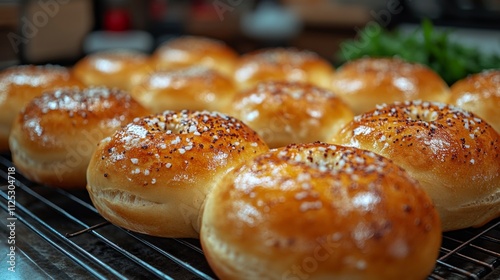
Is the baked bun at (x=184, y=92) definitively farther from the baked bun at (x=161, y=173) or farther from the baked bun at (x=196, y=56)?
the baked bun at (x=161, y=173)

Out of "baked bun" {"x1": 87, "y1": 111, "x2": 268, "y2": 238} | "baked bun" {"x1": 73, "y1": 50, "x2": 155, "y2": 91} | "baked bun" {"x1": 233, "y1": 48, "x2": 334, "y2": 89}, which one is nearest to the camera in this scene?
"baked bun" {"x1": 87, "y1": 111, "x2": 268, "y2": 238}

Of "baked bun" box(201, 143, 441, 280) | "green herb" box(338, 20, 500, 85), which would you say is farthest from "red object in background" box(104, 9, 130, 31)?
"baked bun" box(201, 143, 441, 280)

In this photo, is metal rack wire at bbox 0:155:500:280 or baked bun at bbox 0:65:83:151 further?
baked bun at bbox 0:65:83:151

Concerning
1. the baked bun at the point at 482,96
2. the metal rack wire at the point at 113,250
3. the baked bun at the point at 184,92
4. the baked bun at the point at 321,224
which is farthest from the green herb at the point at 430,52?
the baked bun at the point at 321,224

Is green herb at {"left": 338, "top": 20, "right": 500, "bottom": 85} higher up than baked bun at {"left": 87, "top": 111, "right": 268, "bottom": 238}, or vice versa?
baked bun at {"left": 87, "top": 111, "right": 268, "bottom": 238}

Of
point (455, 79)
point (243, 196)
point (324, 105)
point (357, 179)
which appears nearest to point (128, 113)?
point (324, 105)

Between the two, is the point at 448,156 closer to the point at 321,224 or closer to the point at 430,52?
the point at 321,224

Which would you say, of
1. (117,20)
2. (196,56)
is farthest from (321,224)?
(117,20)

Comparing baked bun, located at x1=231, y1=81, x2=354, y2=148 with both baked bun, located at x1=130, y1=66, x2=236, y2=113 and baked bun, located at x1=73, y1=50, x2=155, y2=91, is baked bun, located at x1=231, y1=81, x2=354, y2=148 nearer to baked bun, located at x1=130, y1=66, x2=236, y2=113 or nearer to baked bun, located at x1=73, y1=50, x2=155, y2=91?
baked bun, located at x1=130, y1=66, x2=236, y2=113
